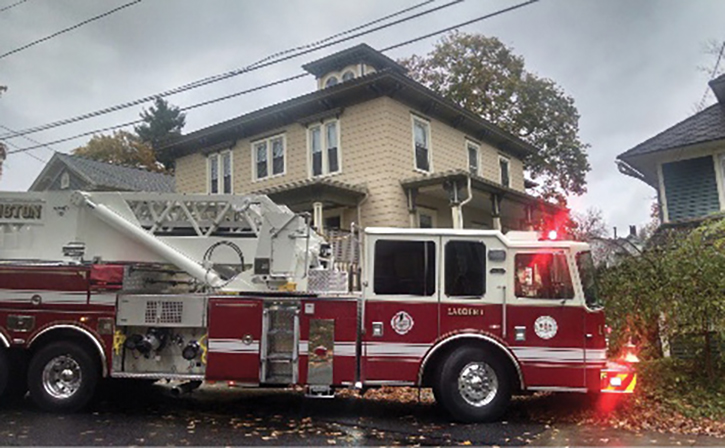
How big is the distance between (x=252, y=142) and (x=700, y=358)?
50.1 ft

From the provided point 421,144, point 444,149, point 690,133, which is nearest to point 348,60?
point 421,144

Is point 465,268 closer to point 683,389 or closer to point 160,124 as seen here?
point 683,389

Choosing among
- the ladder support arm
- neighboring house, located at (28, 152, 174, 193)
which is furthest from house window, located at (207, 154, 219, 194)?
the ladder support arm

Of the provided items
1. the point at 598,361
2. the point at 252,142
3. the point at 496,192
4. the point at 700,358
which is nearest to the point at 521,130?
the point at 496,192

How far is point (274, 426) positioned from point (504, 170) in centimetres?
1781

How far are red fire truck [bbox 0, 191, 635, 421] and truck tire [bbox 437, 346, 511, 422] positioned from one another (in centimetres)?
2

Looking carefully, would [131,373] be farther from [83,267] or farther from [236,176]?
[236,176]

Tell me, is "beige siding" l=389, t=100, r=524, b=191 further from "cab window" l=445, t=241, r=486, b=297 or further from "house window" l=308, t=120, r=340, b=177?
"cab window" l=445, t=241, r=486, b=297

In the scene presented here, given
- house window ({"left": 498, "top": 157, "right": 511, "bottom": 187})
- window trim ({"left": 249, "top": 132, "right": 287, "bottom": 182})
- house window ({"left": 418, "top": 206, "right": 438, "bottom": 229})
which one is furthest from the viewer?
house window ({"left": 498, "top": 157, "right": 511, "bottom": 187})

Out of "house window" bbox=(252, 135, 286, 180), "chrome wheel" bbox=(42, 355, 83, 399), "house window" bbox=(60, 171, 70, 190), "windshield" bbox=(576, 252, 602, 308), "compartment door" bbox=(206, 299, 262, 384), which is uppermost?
"house window" bbox=(60, 171, 70, 190)

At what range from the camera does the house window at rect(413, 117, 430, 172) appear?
1764cm

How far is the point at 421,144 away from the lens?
706 inches

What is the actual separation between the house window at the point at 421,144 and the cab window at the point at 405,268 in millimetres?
10836

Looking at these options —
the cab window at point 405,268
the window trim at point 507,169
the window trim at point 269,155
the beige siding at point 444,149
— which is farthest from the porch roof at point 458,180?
the cab window at point 405,268
